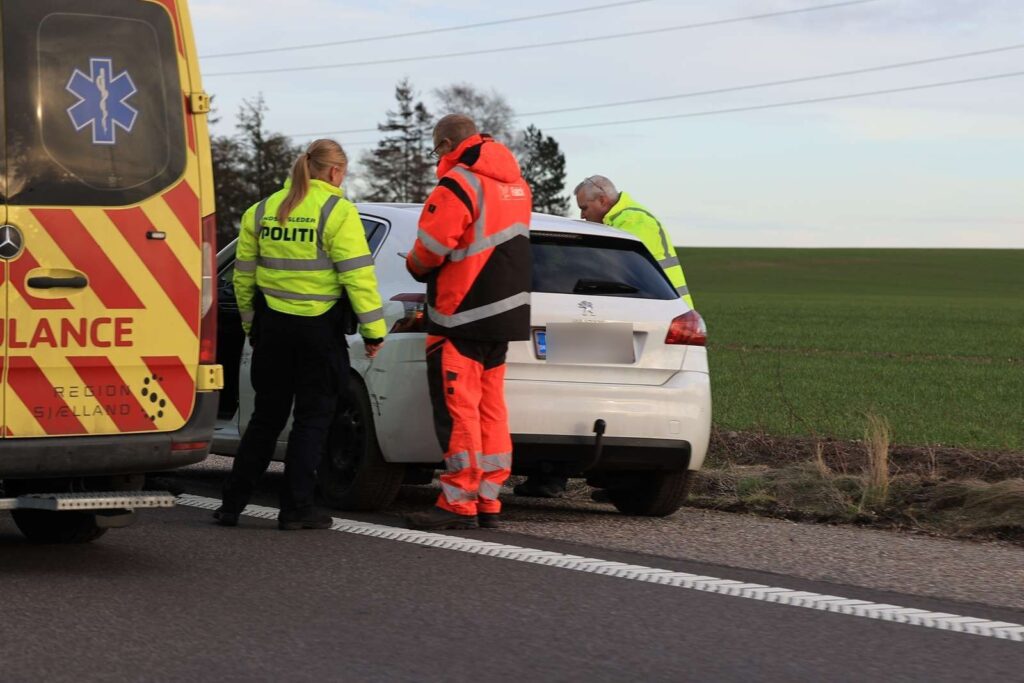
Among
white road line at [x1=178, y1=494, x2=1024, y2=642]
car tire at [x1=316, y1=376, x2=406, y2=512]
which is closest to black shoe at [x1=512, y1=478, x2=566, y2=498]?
car tire at [x1=316, y1=376, x2=406, y2=512]

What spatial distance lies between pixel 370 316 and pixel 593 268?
126 centimetres

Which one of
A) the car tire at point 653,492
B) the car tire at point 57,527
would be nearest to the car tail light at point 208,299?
the car tire at point 57,527

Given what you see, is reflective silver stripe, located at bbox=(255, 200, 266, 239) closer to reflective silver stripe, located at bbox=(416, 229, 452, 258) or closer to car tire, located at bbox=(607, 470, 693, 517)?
reflective silver stripe, located at bbox=(416, 229, 452, 258)

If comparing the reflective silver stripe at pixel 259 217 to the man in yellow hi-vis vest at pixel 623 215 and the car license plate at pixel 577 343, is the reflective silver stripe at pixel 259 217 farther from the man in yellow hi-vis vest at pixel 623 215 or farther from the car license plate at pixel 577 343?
the man in yellow hi-vis vest at pixel 623 215

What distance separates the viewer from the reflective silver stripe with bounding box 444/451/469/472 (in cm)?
781

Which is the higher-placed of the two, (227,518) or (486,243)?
(486,243)

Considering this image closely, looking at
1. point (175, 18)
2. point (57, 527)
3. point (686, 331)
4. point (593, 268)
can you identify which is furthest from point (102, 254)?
point (686, 331)

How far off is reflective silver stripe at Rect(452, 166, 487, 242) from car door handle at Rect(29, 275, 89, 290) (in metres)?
2.20

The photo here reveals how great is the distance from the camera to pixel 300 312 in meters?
7.73

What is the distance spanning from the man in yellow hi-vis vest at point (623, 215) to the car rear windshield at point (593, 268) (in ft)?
5.58

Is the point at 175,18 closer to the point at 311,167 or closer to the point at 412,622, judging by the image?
the point at 311,167

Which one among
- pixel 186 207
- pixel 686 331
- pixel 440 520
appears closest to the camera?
pixel 186 207

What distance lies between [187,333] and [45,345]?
0.60 metres

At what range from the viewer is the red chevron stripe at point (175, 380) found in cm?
646
